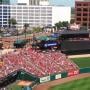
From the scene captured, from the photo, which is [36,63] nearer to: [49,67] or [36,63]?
[36,63]

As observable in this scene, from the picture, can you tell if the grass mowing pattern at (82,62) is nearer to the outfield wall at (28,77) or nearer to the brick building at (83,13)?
the outfield wall at (28,77)

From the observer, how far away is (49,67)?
59.4 metres

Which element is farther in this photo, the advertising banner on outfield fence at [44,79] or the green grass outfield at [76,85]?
the advertising banner on outfield fence at [44,79]

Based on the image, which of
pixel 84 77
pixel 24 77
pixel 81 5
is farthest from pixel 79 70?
pixel 81 5

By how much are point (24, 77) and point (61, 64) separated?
10210 millimetres

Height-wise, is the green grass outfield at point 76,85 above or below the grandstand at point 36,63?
below

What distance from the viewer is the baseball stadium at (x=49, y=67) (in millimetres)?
51656

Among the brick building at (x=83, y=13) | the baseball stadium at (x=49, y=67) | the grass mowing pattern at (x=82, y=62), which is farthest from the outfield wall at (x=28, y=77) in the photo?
the brick building at (x=83, y=13)

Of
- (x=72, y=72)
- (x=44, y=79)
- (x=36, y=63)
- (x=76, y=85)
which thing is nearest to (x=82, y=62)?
(x=72, y=72)

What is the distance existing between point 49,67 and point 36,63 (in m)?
2.00

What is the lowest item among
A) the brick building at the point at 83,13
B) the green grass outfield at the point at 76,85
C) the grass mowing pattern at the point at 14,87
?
the green grass outfield at the point at 76,85

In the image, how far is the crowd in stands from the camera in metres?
54.9

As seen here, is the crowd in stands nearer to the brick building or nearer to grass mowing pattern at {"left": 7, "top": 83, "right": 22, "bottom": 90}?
grass mowing pattern at {"left": 7, "top": 83, "right": 22, "bottom": 90}

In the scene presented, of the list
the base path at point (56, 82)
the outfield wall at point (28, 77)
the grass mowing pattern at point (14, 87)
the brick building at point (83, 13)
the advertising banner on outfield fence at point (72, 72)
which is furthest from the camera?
the brick building at point (83, 13)
